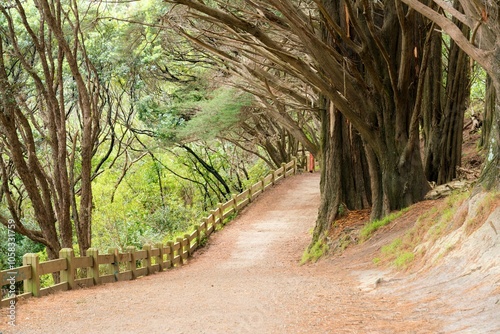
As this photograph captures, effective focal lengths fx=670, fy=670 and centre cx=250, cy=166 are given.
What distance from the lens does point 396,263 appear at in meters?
10.1

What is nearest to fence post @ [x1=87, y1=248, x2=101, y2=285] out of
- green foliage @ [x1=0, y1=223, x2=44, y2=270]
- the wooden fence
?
the wooden fence

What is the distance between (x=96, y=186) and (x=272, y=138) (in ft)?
31.0

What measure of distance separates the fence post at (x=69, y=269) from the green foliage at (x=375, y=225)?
593 cm

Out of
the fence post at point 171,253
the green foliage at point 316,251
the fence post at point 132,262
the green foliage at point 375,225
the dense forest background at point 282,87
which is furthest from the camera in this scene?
the fence post at point 171,253

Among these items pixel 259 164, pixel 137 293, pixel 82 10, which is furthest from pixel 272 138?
pixel 137 293

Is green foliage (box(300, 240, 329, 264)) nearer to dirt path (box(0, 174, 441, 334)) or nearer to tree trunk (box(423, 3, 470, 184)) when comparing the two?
dirt path (box(0, 174, 441, 334))

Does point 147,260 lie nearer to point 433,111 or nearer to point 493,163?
point 433,111

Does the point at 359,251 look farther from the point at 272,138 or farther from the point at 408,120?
the point at 272,138

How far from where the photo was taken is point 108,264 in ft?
50.2

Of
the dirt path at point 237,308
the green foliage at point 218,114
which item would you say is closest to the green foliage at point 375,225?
the dirt path at point 237,308

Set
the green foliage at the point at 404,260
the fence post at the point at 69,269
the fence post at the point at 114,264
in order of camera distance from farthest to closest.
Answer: the fence post at the point at 114,264
the fence post at the point at 69,269
the green foliage at the point at 404,260

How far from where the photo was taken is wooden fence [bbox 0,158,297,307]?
9.88 metres

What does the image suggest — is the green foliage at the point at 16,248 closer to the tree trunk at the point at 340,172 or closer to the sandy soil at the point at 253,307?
the sandy soil at the point at 253,307

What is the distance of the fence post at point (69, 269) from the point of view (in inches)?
433
